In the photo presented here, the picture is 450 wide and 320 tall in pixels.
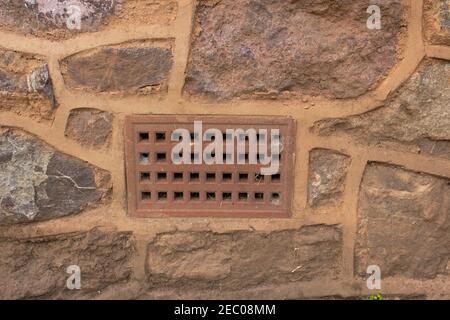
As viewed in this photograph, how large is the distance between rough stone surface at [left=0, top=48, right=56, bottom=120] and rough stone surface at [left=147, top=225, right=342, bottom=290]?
0.49 m

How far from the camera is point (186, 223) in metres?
1.43

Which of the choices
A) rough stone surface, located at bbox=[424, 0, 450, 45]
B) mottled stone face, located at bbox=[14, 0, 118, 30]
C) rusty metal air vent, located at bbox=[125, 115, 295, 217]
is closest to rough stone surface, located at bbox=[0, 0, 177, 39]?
mottled stone face, located at bbox=[14, 0, 118, 30]

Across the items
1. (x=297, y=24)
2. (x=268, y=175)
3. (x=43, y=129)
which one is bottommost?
(x=268, y=175)

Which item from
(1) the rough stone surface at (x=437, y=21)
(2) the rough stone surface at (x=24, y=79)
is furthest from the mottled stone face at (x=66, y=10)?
(1) the rough stone surface at (x=437, y=21)

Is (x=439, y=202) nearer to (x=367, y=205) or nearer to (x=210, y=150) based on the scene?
(x=367, y=205)

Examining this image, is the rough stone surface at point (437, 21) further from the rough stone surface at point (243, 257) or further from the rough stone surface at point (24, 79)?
the rough stone surface at point (24, 79)

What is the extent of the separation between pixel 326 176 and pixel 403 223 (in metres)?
0.25

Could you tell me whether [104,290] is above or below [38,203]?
below

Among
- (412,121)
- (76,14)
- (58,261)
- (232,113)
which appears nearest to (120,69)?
(76,14)

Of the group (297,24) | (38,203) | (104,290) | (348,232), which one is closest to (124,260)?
(104,290)

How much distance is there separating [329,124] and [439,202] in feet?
1.23

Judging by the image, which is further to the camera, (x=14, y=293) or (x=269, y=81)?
(x=14, y=293)

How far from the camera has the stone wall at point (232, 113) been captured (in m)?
1.29

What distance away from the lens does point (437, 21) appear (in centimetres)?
128
